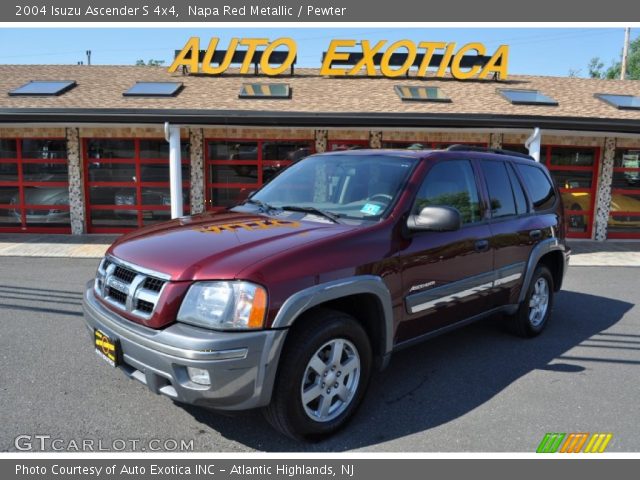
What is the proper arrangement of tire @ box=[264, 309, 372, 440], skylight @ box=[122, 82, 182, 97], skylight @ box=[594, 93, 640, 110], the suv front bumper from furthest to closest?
skylight @ box=[594, 93, 640, 110] < skylight @ box=[122, 82, 182, 97] < tire @ box=[264, 309, 372, 440] < the suv front bumper

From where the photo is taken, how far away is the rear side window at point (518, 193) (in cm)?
467

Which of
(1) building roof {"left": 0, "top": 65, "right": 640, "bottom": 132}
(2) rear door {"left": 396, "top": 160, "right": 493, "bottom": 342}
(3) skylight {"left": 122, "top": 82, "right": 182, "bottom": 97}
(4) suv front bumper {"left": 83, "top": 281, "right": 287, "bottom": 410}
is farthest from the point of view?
(3) skylight {"left": 122, "top": 82, "right": 182, "bottom": 97}

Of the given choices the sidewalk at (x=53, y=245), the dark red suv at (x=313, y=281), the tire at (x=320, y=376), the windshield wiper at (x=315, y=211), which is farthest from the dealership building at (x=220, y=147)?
the tire at (x=320, y=376)

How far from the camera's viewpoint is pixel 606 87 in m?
14.9

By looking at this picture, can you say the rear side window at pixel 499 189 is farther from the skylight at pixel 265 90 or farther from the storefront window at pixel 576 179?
the storefront window at pixel 576 179

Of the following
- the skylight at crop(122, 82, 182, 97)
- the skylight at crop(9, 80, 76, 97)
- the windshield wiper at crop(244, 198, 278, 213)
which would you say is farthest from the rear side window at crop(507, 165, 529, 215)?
the skylight at crop(9, 80, 76, 97)

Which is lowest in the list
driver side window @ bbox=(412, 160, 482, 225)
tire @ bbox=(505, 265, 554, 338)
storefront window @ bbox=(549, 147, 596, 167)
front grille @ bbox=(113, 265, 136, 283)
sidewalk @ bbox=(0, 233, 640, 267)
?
sidewalk @ bbox=(0, 233, 640, 267)

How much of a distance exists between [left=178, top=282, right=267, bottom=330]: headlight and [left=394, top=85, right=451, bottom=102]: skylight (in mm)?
10408

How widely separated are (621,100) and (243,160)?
1017 cm

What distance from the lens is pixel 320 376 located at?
9.80 ft

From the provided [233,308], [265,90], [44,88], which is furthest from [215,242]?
[44,88]

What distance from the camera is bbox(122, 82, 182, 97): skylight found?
38.7ft

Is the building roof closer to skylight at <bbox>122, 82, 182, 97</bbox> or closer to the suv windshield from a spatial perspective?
skylight at <bbox>122, 82, 182, 97</bbox>

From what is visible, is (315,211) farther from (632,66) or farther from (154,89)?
(632,66)
